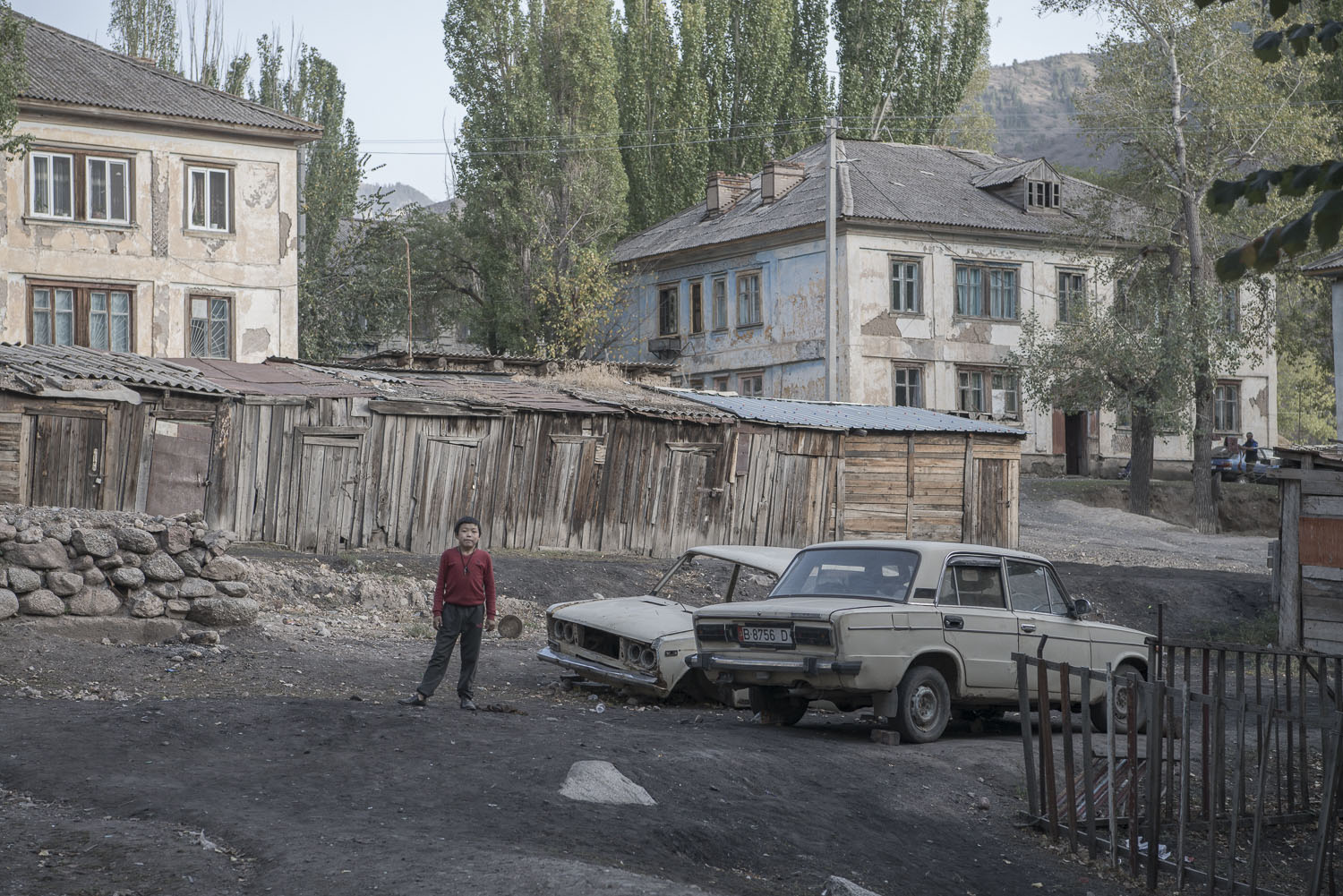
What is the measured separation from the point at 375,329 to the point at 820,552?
111 ft

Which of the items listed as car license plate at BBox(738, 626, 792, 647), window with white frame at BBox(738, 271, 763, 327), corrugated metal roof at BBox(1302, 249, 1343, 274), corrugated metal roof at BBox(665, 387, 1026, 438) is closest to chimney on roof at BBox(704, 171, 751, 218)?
window with white frame at BBox(738, 271, 763, 327)

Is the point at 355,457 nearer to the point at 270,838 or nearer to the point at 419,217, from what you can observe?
the point at 270,838

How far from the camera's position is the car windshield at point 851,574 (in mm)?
10789

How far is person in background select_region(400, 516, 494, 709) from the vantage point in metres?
10.5

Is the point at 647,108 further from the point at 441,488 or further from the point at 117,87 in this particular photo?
the point at 441,488

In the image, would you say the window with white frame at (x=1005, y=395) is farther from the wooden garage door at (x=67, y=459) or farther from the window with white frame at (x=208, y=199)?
the wooden garage door at (x=67, y=459)

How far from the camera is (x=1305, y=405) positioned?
209ft

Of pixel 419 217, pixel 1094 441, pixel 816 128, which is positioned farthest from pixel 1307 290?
pixel 419 217

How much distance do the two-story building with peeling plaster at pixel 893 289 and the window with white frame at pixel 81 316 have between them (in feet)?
56.3

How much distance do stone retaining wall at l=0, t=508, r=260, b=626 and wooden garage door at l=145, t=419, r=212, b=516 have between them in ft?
20.1

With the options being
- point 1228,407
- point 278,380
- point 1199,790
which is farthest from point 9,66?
point 1228,407

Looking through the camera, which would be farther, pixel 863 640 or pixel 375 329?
pixel 375 329

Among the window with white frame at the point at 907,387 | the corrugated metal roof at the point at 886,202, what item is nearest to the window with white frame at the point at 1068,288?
the corrugated metal roof at the point at 886,202

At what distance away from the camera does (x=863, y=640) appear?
1015 cm
